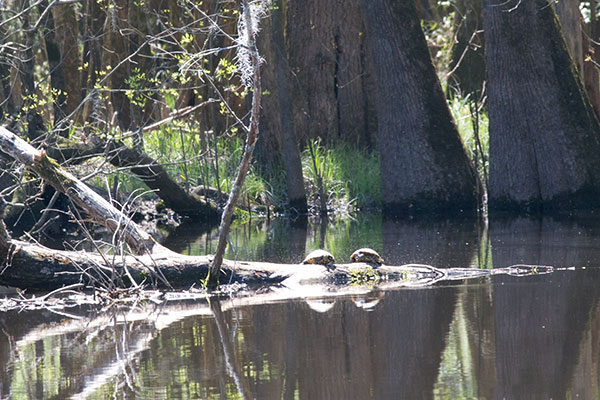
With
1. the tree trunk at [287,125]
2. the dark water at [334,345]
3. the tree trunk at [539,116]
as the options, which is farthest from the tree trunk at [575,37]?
the dark water at [334,345]

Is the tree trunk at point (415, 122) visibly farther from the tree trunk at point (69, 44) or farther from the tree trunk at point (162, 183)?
the tree trunk at point (69, 44)

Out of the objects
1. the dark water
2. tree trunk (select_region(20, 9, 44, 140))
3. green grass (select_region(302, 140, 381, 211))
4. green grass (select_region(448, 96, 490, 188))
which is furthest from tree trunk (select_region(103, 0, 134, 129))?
the dark water

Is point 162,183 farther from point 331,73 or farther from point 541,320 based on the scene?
point 541,320

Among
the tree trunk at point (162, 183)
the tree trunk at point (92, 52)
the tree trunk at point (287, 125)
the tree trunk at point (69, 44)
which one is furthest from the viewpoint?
the tree trunk at point (69, 44)

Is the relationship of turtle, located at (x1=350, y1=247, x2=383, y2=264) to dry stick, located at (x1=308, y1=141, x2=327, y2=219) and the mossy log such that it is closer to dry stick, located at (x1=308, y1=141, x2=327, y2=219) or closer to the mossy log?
the mossy log

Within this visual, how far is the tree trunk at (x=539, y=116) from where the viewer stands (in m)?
16.2

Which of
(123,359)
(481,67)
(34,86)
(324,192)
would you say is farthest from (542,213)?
(123,359)

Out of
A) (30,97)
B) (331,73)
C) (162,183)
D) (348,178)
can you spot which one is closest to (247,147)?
(30,97)

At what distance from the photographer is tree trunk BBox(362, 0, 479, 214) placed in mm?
17328

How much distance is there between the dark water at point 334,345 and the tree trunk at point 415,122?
6.72 m

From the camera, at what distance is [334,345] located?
22.8 ft

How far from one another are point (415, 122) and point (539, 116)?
2.24 m

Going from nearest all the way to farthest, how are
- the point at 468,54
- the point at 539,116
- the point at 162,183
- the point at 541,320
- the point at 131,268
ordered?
the point at 541,320 < the point at 131,268 < the point at 539,116 < the point at 162,183 < the point at 468,54

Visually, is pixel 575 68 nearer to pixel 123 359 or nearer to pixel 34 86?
pixel 34 86
